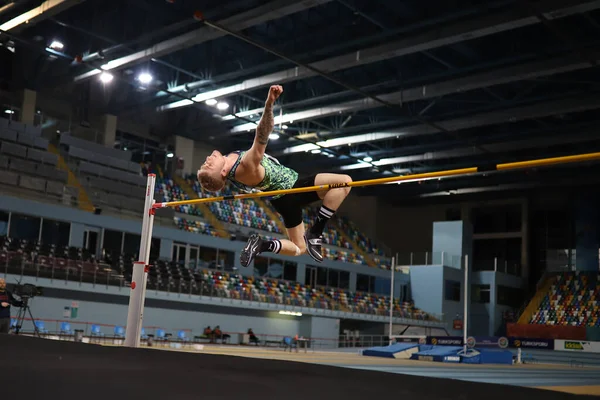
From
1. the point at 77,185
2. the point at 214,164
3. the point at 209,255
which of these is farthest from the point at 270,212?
the point at 214,164

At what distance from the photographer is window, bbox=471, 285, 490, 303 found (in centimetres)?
3734

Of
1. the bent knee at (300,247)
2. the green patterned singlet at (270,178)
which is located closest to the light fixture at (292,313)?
the bent knee at (300,247)

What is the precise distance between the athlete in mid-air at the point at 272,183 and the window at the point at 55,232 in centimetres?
1797

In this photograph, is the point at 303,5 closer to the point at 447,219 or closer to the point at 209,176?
the point at 209,176

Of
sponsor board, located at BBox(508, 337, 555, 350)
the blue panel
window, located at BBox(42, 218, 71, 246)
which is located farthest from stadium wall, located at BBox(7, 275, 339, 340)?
sponsor board, located at BBox(508, 337, 555, 350)

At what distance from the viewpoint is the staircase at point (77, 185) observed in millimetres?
23516

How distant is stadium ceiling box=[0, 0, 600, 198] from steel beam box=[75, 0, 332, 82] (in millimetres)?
44

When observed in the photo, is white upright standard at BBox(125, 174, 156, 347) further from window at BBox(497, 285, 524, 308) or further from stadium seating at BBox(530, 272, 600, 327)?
window at BBox(497, 285, 524, 308)

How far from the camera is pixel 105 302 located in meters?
22.6

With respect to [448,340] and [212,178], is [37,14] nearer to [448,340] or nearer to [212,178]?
[212,178]

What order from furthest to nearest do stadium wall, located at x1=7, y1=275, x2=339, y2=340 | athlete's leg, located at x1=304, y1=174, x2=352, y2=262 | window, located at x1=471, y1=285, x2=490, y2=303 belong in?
window, located at x1=471, y1=285, x2=490, y2=303 < stadium wall, located at x1=7, y1=275, x2=339, y2=340 < athlete's leg, located at x1=304, y1=174, x2=352, y2=262

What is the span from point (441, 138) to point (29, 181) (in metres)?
17.1

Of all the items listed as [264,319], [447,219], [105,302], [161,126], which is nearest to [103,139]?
[161,126]

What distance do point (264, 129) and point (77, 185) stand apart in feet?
66.1
